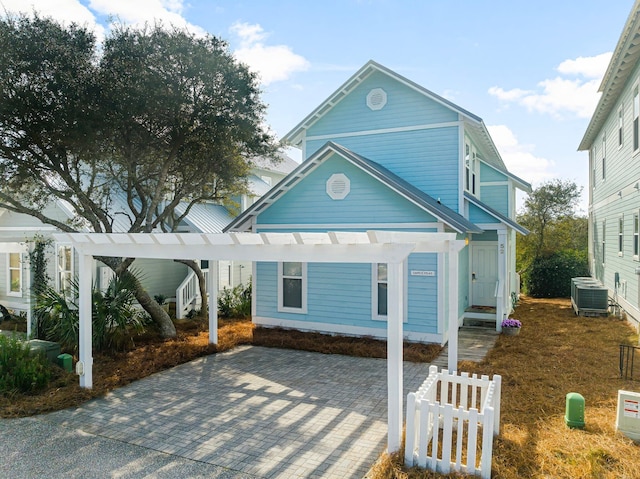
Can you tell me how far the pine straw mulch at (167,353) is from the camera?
7164 millimetres

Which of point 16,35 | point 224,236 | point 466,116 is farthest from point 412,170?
point 16,35

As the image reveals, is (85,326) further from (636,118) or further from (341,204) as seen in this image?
(636,118)

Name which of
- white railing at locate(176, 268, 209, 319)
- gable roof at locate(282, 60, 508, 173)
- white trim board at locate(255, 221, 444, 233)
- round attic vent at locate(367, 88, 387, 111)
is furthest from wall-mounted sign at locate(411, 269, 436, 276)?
white railing at locate(176, 268, 209, 319)

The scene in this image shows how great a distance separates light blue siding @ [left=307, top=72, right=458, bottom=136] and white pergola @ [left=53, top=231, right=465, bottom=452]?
258 inches

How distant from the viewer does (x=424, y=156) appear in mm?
12555

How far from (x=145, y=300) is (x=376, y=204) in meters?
6.67

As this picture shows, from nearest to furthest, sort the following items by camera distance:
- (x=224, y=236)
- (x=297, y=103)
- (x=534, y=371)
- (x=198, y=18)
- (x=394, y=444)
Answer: (x=394, y=444), (x=224, y=236), (x=534, y=371), (x=198, y=18), (x=297, y=103)

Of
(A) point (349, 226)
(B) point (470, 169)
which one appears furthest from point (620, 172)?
(A) point (349, 226)

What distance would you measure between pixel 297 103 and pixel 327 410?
10.0 meters

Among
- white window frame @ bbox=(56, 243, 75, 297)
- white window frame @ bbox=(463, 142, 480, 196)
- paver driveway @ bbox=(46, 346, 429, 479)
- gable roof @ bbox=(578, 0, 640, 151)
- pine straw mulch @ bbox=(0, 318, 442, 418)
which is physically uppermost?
gable roof @ bbox=(578, 0, 640, 151)

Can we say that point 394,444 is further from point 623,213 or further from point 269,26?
point 623,213

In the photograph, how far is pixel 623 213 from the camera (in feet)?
43.3

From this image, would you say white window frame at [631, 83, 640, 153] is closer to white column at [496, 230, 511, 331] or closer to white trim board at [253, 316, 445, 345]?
white column at [496, 230, 511, 331]

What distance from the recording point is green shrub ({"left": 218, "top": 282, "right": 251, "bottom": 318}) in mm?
15102
